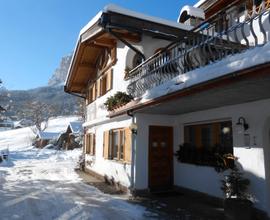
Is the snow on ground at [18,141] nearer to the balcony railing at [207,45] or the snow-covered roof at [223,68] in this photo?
the balcony railing at [207,45]

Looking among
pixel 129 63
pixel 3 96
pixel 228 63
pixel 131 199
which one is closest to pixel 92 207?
pixel 131 199

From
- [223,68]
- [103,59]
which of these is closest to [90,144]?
[103,59]

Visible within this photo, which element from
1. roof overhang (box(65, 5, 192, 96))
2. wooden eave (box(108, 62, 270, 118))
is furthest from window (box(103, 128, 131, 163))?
roof overhang (box(65, 5, 192, 96))

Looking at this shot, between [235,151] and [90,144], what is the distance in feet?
34.4

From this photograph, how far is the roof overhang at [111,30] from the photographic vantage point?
29.8 ft

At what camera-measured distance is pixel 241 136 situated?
23.3 feet

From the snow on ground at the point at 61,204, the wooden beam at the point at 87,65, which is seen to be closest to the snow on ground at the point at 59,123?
the wooden beam at the point at 87,65

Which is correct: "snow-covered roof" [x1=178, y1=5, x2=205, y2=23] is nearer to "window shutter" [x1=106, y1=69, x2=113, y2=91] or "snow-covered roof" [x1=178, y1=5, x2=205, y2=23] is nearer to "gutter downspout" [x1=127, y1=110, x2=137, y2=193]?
"window shutter" [x1=106, y1=69, x2=113, y2=91]

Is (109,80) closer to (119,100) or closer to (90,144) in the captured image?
(119,100)

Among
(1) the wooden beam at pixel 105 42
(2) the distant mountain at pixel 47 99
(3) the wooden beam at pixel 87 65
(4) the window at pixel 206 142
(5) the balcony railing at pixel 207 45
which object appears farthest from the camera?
(2) the distant mountain at pixel 47 99

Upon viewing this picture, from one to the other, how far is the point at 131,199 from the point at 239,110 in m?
4.13

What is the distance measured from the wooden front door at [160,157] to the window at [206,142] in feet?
1.99

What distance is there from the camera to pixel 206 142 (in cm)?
891

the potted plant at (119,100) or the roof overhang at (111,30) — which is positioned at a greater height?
the roof overhang at (111,30)
